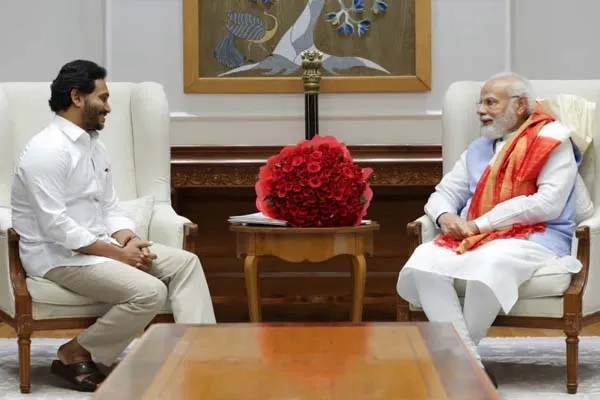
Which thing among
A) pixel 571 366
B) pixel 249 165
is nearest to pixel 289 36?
pixel 249 165

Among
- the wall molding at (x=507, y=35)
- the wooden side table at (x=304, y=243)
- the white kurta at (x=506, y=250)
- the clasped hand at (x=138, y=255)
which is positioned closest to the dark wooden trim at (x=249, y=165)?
the wall molding at (x=507, y=35)

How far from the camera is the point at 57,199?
4.20 meters

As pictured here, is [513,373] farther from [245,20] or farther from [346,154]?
[245,20]

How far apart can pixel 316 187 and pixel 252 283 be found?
0.49m

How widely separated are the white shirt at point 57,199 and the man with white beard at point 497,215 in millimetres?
1189

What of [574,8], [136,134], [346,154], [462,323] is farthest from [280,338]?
Answer: [574,8]

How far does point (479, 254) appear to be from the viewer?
Result: 166 inches

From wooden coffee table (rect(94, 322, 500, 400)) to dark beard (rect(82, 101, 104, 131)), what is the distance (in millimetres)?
1401

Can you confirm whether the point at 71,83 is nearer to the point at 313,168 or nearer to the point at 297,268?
the point at 313,168

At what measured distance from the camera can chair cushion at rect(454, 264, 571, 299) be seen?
4.20m

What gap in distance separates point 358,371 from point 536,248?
1777 millimetres

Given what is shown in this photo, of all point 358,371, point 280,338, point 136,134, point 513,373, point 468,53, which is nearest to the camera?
point 358,371

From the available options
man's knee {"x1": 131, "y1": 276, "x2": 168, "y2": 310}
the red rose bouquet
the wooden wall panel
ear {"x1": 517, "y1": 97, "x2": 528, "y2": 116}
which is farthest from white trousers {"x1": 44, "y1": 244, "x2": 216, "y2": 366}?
the wooden wall panel

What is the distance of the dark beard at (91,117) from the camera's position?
4395 mm
